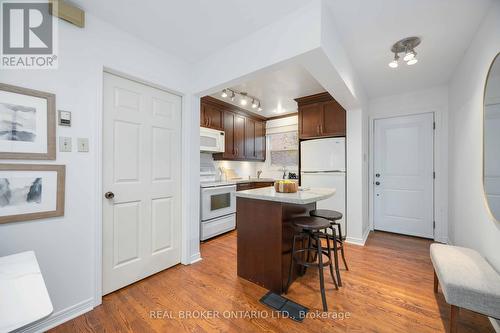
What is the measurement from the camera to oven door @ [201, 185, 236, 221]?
319cm

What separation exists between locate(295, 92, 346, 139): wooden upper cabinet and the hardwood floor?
6.56ft

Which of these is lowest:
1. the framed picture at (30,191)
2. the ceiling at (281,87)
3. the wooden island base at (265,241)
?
the wooden island base at (265,241)

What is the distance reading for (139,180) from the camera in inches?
82.4

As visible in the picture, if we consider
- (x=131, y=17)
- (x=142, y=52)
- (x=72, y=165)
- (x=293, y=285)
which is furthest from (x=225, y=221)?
(x=131, y=17)

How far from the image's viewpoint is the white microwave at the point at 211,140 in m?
3.47

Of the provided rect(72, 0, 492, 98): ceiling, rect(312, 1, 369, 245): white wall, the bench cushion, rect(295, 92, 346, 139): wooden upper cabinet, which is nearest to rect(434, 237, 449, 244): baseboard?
rect(312, 1, 369, 245): white wall

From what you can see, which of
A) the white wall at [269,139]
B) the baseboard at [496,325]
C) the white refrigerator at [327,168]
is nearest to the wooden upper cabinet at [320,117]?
the white refrigerator at [327,168]

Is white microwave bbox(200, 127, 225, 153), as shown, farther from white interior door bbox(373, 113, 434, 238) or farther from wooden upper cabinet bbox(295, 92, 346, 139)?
white interior door bbox(373, 113, 434, 238)

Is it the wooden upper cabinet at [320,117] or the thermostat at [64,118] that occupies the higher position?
the wooden upper cabinet at [320,117]

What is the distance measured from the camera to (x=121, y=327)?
149cm

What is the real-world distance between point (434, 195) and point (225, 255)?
3424mm

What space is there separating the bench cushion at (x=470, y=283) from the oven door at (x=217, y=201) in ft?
8.74

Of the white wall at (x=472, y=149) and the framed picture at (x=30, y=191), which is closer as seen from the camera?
the framed picture at (x=30, y=191)

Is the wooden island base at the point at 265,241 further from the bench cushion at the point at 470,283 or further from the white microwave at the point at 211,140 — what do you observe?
→ the white microwave at the point at 211,140
